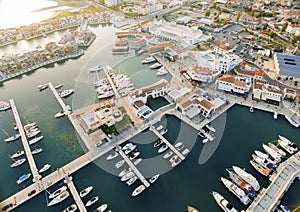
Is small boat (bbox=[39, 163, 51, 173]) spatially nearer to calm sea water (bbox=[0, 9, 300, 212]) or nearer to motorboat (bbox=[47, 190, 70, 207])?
calm sea water (bbox=[0, 9, 300, 212])

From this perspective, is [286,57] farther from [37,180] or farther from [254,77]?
[37,180]

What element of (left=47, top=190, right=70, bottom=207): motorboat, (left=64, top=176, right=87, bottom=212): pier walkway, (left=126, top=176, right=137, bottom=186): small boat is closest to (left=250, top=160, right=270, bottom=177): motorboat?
(left=126, top=176, right=137, bottom=186): small boat

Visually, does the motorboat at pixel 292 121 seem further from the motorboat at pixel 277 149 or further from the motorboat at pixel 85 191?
the motorboat at pixel 85 191

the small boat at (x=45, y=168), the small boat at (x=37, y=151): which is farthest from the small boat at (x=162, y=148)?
the small boat at (x=37, y=151)

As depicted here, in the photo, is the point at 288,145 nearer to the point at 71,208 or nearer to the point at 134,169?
the point at 134,169

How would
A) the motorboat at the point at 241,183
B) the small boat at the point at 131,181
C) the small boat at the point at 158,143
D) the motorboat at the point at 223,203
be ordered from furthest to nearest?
the small boat at the point at 158,143, the small boat at the point at 131,181, the motorboat at the point at 241,183, the motorboat at the point at 223,203

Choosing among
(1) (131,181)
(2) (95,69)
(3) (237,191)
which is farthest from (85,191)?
(2) (95,69)

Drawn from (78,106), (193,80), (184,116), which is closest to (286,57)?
(193,80)
